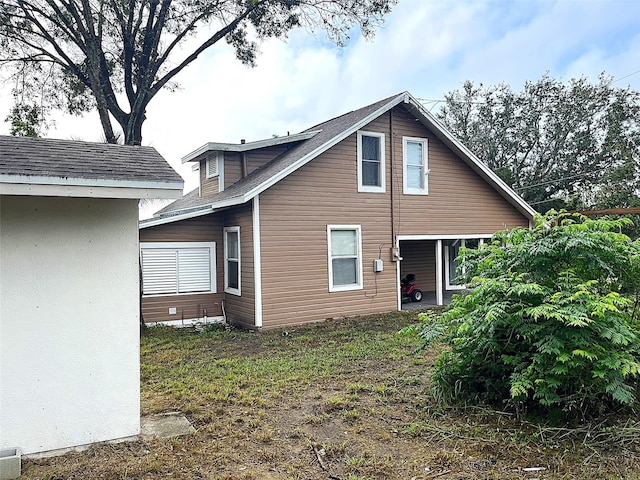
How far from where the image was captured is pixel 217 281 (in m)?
11.0

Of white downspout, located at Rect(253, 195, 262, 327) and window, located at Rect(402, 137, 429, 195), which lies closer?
white downspout, located at Rect(253, 195, 262, 327)

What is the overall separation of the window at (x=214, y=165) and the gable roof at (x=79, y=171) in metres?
7.50

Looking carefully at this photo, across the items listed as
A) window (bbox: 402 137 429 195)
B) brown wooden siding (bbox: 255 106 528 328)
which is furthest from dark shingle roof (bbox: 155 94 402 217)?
window (bbox: 402 137 429 195)

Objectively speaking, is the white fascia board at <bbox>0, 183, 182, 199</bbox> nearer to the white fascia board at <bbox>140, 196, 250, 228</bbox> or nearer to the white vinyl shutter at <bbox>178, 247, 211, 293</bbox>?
the white fascia board at <bbox>140, 196, 250, 228</bbox>

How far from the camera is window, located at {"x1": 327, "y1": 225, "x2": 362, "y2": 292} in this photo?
35.4ft

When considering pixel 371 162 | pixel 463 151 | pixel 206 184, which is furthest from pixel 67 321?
pixel 463 151

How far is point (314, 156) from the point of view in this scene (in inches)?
400

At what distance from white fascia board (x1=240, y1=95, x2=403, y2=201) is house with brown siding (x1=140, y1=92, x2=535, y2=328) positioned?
31 mm

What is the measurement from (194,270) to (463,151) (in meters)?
7.81

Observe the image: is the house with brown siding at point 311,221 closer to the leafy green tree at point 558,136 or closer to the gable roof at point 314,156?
the gable roof at point 314,156

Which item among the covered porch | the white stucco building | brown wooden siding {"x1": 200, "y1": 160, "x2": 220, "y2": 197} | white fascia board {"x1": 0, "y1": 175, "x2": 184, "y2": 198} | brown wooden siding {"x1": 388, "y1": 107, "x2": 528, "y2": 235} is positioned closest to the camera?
white fascia board {"x1": 0, "y1": 175, "x2": 184, "y2": 198}

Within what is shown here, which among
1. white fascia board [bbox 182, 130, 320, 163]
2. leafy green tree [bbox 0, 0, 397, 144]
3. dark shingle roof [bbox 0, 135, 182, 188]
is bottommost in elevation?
dark shingle roof [bbox 0, 135, 182, 188]

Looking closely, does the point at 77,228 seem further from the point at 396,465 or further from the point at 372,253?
the point at 372,253

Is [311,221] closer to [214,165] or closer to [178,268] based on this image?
[178,268]
